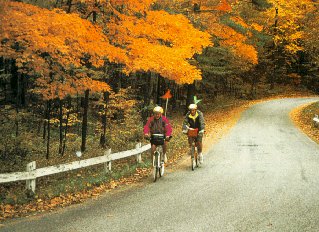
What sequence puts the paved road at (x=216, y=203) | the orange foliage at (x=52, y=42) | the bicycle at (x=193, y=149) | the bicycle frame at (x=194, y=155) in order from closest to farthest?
1. the paved road at (x=216, y=203)
2. the orange foliage at (x=52, y=42)
3. the bicycle at (x=193, y=149)
4. the bicycle frame at (x=194, y=155)

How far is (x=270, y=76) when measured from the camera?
4997cm

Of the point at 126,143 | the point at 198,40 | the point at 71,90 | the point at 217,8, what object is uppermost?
the point at 217,8

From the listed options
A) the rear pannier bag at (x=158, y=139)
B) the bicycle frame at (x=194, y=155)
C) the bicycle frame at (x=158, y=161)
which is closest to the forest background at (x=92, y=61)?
the bicycle frame at (x=158, y=161)

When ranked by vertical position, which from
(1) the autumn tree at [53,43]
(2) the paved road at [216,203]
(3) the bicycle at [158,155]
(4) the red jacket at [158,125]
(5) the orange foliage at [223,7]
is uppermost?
(5) the orange foliage at [223,7]

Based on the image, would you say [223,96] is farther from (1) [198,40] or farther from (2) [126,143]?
(2) [126,143]

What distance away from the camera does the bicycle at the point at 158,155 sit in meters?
10.3

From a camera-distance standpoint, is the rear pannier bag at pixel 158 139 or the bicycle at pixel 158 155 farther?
the rear pannier bag at pixel 158 139

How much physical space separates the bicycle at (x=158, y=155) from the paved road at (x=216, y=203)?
0.29 metres

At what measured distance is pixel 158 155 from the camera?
10320mm

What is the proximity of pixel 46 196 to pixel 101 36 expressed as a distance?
22.0ft

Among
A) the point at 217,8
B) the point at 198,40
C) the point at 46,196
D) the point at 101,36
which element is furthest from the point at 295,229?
the point at 217,8

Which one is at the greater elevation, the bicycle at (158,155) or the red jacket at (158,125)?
the red jacket at (158,125)

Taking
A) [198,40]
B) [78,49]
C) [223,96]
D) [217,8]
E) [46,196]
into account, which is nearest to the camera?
[46,196]

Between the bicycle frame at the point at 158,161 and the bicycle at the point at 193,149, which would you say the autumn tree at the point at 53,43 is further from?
the bicycle at the point at 193,149
